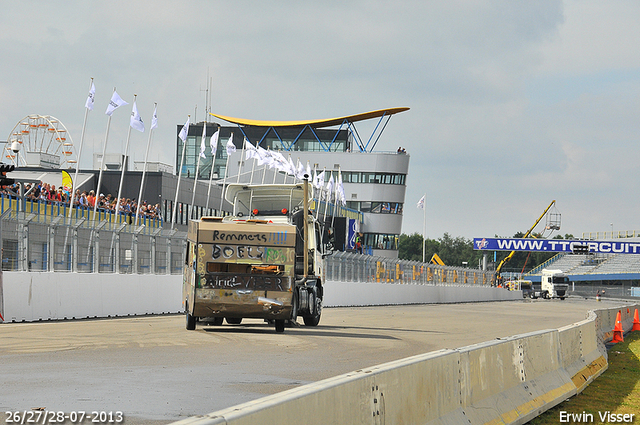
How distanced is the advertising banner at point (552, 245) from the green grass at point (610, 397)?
9080cm

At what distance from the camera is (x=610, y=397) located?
12375 millimetres

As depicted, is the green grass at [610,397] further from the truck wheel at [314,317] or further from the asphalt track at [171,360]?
the truck wheel at [314,317]

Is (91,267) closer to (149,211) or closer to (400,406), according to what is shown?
(400,406)

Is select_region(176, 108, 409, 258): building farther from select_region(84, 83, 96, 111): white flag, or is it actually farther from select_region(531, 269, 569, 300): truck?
select_region(84, 83, 96, 111): white flag

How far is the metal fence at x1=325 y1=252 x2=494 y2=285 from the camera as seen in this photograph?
42750mm

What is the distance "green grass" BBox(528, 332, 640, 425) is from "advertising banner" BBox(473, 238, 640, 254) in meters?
90.8

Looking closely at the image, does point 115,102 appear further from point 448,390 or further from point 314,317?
point 448,390

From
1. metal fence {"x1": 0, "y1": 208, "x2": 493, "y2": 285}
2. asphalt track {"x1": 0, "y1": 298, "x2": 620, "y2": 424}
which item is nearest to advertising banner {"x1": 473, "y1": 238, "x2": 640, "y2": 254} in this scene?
metal fence {"x1": 0, "y1": 208, "x2": 493, "y2": 285}

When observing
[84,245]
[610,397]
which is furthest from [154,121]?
[610,397]

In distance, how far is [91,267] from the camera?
24.9 meters

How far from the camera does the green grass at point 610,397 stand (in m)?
10.5

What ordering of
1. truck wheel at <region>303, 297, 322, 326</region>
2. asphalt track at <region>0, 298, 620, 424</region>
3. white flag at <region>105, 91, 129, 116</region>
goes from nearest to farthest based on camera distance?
1. asphalt track at <region>0, 298, 620, 424</region>
2. truck wheel at <region>303, 297, 322, 326</region>
3. white flag at <region>105, 91, 129, 116</region>

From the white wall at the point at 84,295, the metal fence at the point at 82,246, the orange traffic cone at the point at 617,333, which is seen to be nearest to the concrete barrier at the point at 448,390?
the orange traffic cone at the point at 617,333

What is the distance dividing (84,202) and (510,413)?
1344 inches
